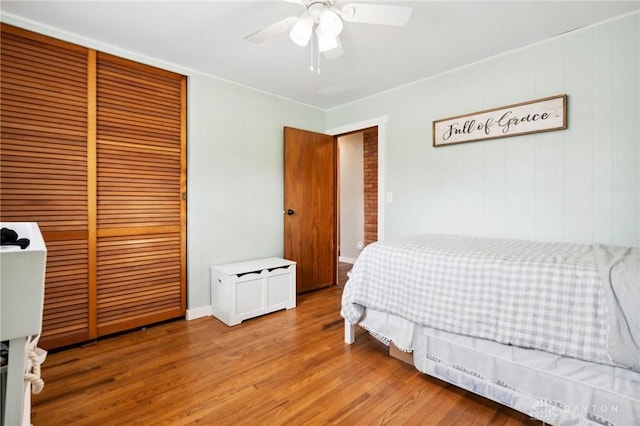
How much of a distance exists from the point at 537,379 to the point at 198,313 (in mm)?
2681

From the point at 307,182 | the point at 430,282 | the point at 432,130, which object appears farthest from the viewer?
the point at 307,182

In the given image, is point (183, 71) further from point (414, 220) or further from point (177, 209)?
point (414, 220)

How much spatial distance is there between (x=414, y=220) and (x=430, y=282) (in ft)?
4.62

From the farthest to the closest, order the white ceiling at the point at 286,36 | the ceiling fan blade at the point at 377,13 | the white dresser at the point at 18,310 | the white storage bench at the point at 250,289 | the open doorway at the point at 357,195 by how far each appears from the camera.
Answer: the open doorway at the point at 357,195
the white storage bench at the point at 250,289
the white ceiling at the point at 286,36
the ceiling fan blade at the point at 377,13
the white dresser at the point at 18,310

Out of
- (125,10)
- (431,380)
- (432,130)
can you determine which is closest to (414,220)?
(432,130)

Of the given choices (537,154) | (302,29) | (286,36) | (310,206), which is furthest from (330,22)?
(310,206)

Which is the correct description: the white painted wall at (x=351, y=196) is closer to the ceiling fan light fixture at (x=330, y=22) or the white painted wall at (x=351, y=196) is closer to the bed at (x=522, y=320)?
A: the bed at (x=522, y=320)

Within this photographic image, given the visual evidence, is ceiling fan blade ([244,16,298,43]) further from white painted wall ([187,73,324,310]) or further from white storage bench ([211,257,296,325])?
white storage bench ([211,257,296,325])

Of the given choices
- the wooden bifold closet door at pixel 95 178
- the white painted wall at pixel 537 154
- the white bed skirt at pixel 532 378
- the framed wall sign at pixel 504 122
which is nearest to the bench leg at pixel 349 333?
the white bed skirt at pixel 532 378

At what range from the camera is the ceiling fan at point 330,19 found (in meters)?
1.62

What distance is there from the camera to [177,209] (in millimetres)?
2875

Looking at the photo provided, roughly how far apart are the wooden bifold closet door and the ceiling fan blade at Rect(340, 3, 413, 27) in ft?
6.19

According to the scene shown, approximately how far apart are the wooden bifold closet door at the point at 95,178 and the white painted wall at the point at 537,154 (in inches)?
90.1

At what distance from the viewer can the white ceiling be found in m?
1.98
